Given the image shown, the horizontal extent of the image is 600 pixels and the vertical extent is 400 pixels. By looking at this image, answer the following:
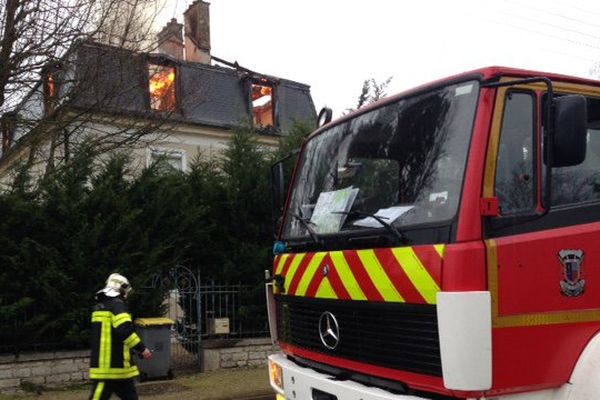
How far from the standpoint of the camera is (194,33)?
73.8ft

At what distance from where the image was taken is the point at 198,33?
22.4 m

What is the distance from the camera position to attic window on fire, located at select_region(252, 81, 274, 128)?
834 inches

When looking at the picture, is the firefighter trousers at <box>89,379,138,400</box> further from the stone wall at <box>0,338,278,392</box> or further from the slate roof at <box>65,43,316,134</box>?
the slate roof at <box>65,43,316,134</box>

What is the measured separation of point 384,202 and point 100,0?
26.5 ft

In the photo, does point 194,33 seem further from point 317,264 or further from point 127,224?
point 317,264

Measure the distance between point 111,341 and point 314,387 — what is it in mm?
2375

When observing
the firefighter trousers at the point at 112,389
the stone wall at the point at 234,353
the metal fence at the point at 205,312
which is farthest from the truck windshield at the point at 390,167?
the metal fence at the point at 205,312

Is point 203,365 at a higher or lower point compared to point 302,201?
lower

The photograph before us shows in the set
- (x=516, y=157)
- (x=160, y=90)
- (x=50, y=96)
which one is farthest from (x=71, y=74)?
(x=516, y=157)

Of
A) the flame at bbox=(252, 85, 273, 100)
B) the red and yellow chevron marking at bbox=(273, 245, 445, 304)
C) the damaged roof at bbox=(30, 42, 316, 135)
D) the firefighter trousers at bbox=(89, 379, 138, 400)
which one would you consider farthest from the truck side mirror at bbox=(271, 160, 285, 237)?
the flame at bbox=(252, 85, 273, 100)

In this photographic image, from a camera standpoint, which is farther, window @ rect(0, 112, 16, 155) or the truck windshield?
window @ rect(0, 112, 16, 155)

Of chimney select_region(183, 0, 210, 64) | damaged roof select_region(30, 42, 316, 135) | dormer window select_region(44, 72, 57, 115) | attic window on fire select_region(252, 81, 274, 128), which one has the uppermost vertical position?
chimney select_region(183, 0, 210, 64)

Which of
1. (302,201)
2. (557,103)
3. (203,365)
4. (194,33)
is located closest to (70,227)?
(203,365)

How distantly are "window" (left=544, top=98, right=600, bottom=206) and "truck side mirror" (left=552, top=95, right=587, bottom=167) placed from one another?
0.24 metres
